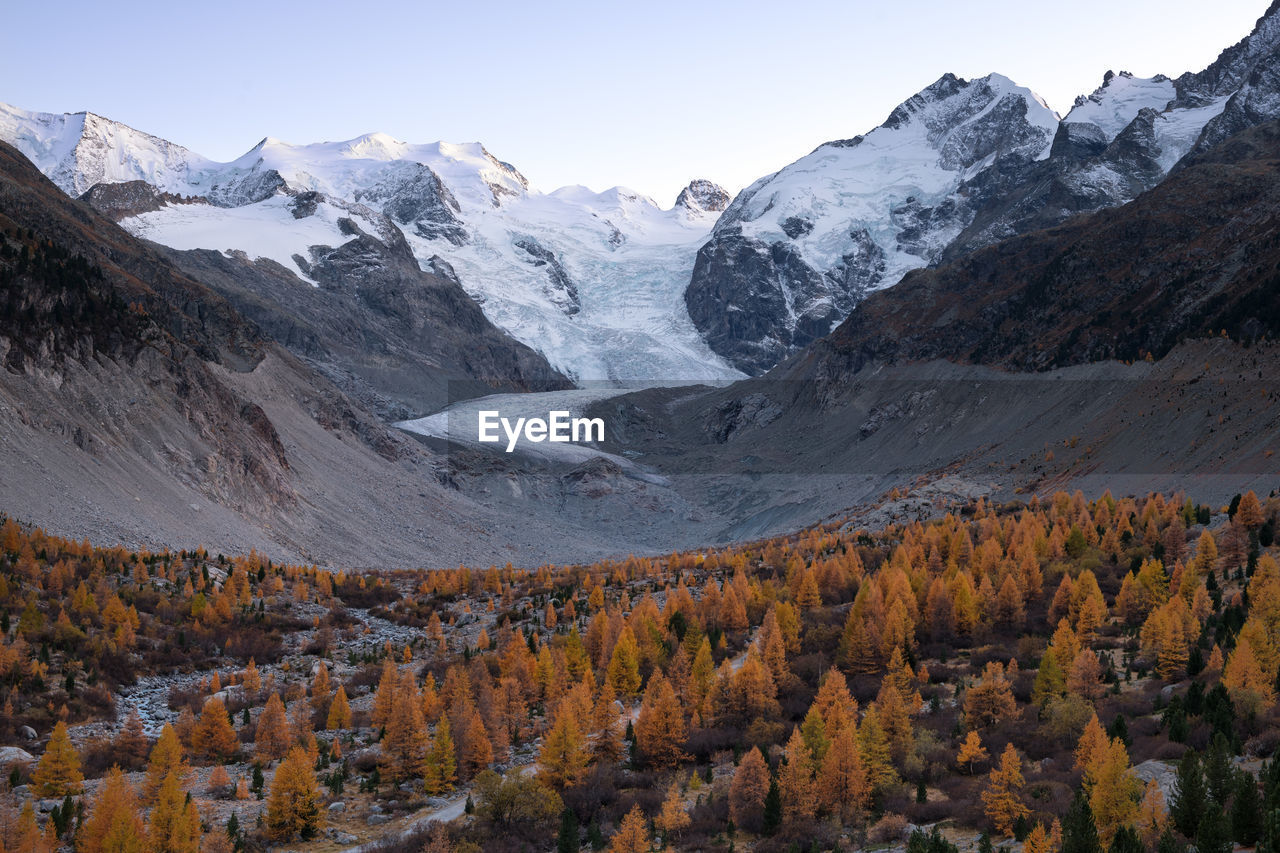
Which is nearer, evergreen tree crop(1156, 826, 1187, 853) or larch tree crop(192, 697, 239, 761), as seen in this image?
evergreen tree crop(1156, 826, 1187, 853)

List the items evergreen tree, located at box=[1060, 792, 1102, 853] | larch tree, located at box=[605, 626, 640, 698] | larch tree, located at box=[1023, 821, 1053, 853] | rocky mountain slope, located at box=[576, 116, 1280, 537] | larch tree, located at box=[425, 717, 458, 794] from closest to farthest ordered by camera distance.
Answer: evergreen tree, located at box=[1060, 792, 1102, 853], larch tree, located at box=[1023, 821, 1053, 853], larch tree, located at box=[425, 717, 458, 794], larch tree, located at box=[605, 626, 640, 698], rocky mountain slope, located at box=[576, 116, 1280, 537]

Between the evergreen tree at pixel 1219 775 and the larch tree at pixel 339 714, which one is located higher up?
the evergreen tree at pixel 1219 775

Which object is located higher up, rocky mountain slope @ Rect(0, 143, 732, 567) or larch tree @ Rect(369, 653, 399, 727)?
rocky mountain slope @ Rect(0, 143, 732, 567)

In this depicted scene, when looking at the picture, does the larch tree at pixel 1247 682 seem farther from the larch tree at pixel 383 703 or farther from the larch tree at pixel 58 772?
the larch tree at pixel 58 772

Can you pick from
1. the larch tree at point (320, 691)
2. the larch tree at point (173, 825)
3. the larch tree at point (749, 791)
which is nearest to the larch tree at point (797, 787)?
the larch tree at point (749, 791)

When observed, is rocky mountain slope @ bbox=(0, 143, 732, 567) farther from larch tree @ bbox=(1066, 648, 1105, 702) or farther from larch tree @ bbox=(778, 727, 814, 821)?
larch tree @ bbox=(1066, 648, 1105, 702)

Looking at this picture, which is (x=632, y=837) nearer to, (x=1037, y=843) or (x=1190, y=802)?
(x=1037, y=843)

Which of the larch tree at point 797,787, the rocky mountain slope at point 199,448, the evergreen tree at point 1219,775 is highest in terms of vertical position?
the rocky mountain slope at point 199,448

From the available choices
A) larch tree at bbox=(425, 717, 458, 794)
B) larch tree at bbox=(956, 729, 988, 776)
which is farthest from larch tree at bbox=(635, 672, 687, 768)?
larch tree at bbox=(956, 729, 988, 776)
